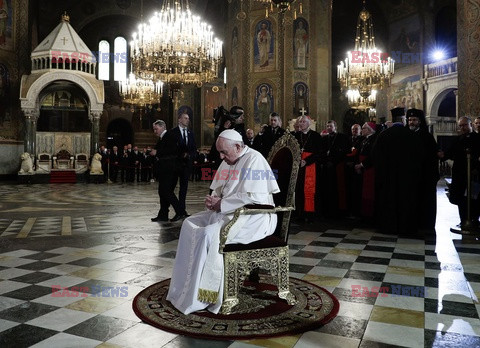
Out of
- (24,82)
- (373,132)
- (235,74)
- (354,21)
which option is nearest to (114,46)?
(24,82)

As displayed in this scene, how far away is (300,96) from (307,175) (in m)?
10.2

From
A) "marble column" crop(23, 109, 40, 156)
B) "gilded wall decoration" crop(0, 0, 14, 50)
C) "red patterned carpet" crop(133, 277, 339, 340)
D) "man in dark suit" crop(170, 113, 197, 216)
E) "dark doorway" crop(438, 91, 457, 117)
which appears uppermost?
"gilded wall decoration" crop(0, 0, 14, 50)

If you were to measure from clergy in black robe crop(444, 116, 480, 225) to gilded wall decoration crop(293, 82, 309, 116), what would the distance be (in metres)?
10.6

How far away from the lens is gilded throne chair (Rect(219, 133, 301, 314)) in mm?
2965

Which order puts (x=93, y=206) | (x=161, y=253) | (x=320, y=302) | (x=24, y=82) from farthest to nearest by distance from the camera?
(x=24, y=82)
(x=93, y=206)
(x=161, y=253)
(x=320, y=302)

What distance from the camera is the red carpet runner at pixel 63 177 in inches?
749

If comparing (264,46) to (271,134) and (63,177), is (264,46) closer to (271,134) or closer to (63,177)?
(63,177)

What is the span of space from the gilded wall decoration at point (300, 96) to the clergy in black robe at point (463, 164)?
34.9 ft

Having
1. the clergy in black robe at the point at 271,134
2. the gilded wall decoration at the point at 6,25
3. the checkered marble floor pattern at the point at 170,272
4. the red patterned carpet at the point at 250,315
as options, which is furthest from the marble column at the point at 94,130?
the red patterned carpet at the point at 250,315

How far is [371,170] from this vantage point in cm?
725

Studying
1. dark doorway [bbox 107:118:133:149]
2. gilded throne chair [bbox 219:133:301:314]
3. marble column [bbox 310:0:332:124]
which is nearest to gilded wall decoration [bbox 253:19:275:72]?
marble column [bbox 310:0:332:124]

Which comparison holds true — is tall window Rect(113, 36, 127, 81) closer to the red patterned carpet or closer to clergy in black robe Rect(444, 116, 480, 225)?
clergy in black robe Rect(444, 116, 480, 225)

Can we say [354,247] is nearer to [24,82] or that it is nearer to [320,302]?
[320,302]

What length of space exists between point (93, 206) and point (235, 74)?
10.2m
